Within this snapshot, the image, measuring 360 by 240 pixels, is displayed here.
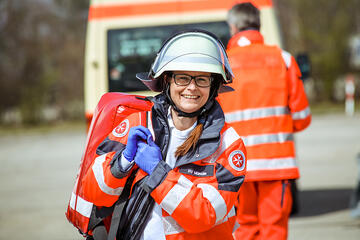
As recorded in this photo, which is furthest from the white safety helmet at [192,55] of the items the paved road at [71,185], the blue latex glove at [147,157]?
the paved road at [71,185]

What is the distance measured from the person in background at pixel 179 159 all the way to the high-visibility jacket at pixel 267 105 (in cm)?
141

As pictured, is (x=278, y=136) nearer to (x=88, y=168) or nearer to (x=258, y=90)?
(x=258, y=90)

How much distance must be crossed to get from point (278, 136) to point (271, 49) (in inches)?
23.9

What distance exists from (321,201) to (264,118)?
3.78 meters

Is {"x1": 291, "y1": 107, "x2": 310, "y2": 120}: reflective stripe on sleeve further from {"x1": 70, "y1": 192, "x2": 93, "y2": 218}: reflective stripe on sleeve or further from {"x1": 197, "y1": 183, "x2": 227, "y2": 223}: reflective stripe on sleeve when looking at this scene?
{"x1": 70, "y1": 192, "x2": 93, "y2": 218}: reflective stripe on sleeve

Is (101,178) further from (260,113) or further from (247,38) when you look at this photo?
(247,38)

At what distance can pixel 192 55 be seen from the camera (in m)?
2.24

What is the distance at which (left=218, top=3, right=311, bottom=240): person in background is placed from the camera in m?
3.72

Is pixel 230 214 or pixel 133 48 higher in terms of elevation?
pixel 133 48

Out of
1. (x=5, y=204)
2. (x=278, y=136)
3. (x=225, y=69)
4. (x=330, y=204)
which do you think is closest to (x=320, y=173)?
(x=330, y=204)

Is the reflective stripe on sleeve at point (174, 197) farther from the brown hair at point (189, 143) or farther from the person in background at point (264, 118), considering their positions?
the person in background at point (264, 118)

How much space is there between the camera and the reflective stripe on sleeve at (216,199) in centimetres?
217

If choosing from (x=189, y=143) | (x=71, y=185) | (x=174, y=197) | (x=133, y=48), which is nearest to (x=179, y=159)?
(x=189, y=143)

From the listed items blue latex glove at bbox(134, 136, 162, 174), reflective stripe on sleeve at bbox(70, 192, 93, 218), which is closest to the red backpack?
reflective stripe on sleeve at bbox(70, 192, 93, 218)
